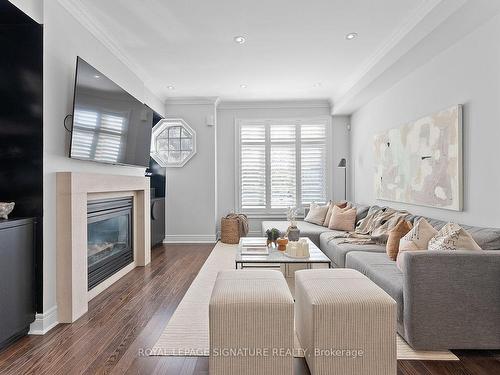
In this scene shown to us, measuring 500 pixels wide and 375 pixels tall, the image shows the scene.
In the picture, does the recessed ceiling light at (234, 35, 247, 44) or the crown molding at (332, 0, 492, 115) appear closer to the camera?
the crown molding at (332, 0, 492, 115)

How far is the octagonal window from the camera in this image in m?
5.92

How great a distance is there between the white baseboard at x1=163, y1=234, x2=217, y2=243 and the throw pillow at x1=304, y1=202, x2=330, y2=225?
178 centimetres

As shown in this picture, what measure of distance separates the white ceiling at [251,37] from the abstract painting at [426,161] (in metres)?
1.01

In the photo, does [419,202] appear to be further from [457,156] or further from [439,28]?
[439,28]

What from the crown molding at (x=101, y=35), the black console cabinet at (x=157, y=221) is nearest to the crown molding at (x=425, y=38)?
the crown molding at (x=101, y=35)

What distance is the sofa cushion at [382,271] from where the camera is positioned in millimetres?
2186

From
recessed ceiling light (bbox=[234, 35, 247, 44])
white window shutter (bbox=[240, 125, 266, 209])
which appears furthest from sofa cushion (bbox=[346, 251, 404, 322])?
white window shutter (bbox=[240, 125, 266, 209])

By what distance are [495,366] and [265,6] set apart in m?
3.15

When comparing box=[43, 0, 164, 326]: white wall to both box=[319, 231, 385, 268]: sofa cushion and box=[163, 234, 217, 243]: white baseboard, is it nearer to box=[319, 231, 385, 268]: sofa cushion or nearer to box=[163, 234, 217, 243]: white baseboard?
box=[319, 231, 385, 268]: sofa cushion

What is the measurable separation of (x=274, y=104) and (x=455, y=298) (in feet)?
15.8

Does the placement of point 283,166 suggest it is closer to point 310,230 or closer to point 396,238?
point 310,230

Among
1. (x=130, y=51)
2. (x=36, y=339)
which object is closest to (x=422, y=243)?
(x=36, y=339)

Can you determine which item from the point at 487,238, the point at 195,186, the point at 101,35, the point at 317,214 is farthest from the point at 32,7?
the point at 317,214

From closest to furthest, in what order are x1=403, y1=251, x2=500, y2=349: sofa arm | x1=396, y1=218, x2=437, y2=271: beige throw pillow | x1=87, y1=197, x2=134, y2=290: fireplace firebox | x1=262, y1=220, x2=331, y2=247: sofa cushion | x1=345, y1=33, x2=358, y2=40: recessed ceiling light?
1. x1=403, y1=251, x2=500, y2=349: sofa arm
2. x1=396, y1=218, x2=437, y2=271: beige throw pillow
3. x1=87, y1=197, x2=134, y2=290: fireplace firebox
4. x1=345, y1=33, x2=358, y2=40: recessed ceiling light
5. x1=262, y1=220, x2=331, y2=247: sofa cushion
